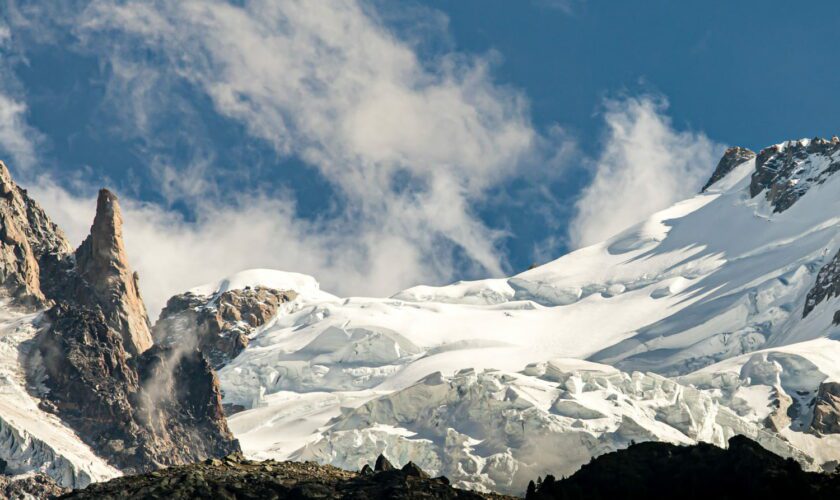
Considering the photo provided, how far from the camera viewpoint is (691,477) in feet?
358

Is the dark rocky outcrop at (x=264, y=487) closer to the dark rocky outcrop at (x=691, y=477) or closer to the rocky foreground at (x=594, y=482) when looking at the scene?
the rocky foreground at (x=594, y=482)

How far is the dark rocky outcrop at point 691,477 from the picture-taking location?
104500mm

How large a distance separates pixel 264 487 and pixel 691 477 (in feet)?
97.9

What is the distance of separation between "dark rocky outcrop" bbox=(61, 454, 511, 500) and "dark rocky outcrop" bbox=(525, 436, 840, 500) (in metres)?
8.54

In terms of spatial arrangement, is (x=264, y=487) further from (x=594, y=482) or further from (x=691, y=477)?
(x=691, y=477)

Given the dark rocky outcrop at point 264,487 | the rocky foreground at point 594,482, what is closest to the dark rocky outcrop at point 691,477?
the rocky foreground at point 594,482

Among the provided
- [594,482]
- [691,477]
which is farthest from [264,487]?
[691,477]

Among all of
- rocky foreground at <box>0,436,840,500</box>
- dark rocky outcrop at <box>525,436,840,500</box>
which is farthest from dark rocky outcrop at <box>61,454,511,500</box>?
dark rocky outcrop at <box>525,436,840,500</box>

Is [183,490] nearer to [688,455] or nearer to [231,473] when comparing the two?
[231,473]

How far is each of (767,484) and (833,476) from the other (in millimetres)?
5771

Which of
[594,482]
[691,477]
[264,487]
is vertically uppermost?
[264,487]

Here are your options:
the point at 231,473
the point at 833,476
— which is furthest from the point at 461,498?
the point at 833,476

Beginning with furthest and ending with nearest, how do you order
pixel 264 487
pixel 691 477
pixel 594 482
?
pixel 594 482
pixel 691 477
pixel 264 487

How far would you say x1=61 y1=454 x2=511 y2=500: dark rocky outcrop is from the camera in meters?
104
